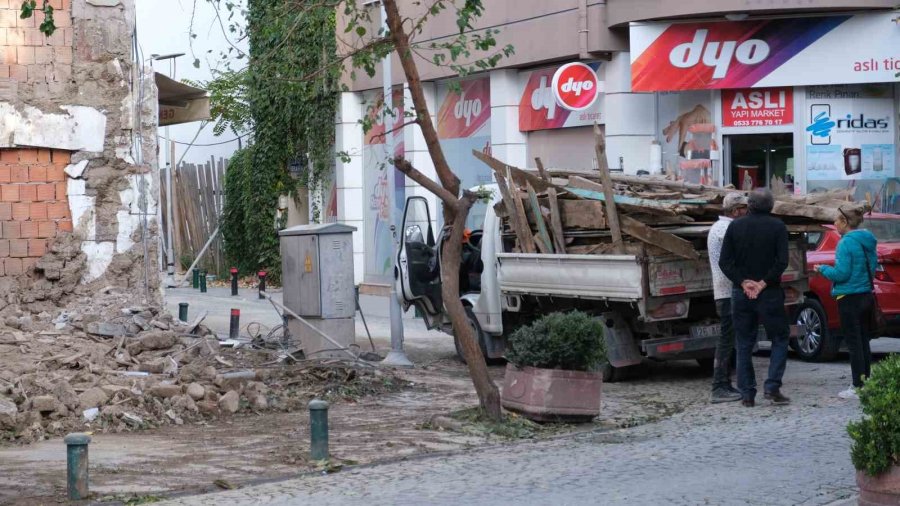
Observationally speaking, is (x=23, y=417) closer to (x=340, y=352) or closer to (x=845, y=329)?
(x=340, y=352)

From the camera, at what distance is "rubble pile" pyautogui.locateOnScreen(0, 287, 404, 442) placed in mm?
9953

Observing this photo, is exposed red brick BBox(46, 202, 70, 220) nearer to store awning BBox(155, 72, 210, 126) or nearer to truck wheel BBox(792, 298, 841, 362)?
store awning BBox(155, 72, 210, 126)

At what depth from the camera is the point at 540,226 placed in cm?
1273

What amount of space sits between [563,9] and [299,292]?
8.35 meters

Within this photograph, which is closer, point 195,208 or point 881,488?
point 881,488

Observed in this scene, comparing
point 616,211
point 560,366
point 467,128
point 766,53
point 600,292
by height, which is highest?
point 766,53

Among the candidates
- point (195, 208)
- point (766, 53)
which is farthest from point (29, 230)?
point (195, 208)

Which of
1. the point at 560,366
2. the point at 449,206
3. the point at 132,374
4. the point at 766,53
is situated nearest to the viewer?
the point at 560,366

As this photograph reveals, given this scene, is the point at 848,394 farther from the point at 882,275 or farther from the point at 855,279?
the point at 882,275

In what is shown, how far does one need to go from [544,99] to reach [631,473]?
529 inches

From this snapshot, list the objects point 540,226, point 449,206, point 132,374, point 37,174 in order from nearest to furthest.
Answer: point 449,206
point 132,374
point 540,226
point 37,174

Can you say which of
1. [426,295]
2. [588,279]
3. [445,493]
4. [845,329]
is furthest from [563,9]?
[445,493]

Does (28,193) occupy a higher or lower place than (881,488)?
higher

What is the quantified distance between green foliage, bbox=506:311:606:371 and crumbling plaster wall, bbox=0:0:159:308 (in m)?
5.37
